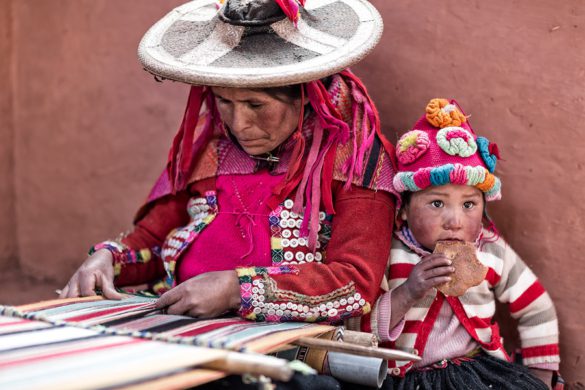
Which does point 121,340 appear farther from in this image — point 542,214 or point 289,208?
point 542,214

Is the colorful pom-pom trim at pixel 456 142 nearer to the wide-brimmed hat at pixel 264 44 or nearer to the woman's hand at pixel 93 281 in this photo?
the wide-brimmed hat at pixel 264 44

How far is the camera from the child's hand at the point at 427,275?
248cm

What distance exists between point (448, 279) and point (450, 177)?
1.00ft

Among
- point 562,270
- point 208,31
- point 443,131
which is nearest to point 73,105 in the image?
point 208,31

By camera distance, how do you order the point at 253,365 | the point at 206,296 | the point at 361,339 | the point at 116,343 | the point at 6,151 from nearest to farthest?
the point at 253,365
the point at 116,343
the point at 361,339
the point at 206,296
the point at 6,151

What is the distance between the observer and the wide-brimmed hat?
2473mm

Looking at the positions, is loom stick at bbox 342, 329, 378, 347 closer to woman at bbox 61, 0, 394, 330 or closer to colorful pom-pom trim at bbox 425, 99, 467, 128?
woman at bbox 61, 0, 394, 330

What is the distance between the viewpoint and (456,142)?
2.56 metres

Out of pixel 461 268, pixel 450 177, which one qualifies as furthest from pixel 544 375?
pixel 450 177

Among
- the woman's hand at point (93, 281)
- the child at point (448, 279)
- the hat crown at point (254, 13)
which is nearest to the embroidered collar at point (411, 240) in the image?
the child at point (448, 279)

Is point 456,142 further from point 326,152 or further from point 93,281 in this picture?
point 93,281

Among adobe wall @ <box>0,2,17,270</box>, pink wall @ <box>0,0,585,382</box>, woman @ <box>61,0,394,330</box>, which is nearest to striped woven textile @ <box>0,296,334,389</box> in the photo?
woman @ <box>61,0,394,330</box>

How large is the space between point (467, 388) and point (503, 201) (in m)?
0.73

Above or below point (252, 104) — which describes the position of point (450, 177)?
below
